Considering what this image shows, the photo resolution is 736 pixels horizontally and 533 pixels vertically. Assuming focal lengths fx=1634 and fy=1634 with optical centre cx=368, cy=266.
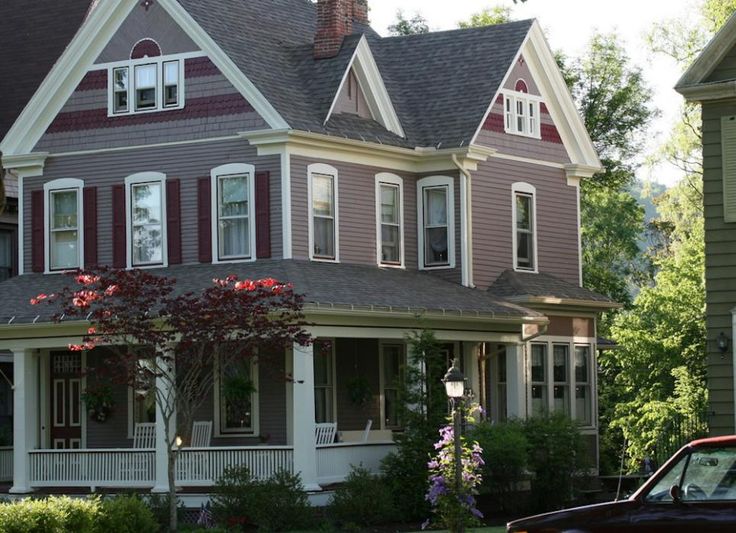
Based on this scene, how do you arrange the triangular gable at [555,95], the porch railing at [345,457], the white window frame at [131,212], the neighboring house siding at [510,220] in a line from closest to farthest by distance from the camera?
the porch railing at [345,457] < the white window frame at [131,212] < the neighboring house siding at [510,220] < the triangular gable at [555,95]

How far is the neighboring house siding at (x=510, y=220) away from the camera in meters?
35.1

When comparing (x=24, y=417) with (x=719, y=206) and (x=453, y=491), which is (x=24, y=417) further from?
(x=719, y=206)

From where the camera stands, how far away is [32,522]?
21.2 meters

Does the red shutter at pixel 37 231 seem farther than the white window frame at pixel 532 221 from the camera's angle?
No

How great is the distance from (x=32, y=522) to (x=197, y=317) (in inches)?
274

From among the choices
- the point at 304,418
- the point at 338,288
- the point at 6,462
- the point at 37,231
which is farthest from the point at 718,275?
the point at 6,462

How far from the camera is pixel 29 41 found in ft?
140

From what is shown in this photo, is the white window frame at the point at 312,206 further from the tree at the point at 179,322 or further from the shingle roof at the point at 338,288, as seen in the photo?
the tree at the point at 179,322

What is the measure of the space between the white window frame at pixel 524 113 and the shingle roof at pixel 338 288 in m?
4.18

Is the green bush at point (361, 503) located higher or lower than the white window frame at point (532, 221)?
lower

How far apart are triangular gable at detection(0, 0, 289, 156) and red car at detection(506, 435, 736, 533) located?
668 inches

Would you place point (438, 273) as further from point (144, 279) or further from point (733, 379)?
point (733, 379)

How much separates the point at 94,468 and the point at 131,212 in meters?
5.40

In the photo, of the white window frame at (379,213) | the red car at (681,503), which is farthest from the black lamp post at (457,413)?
the white window frame at (379,213)
